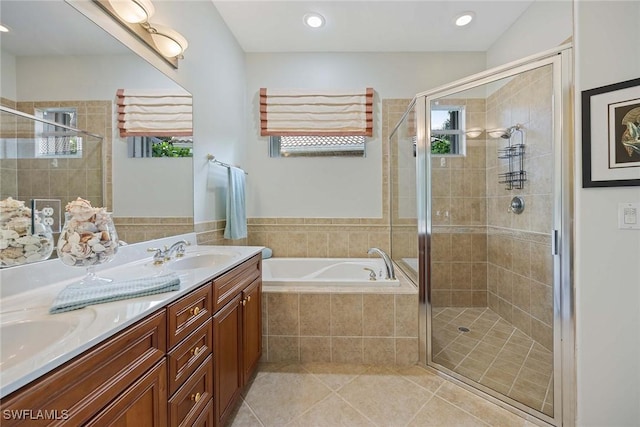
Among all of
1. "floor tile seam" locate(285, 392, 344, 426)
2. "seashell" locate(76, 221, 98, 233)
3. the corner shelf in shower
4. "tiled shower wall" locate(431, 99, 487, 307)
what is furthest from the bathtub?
"seashell" locate(76, 221, 98, 233)

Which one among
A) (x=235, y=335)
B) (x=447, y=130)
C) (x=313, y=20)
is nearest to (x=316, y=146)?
(x=313, y=20)

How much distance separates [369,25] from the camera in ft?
8.03

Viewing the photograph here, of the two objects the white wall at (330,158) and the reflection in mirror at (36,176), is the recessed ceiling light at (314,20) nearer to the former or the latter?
the white wall at (330,158)

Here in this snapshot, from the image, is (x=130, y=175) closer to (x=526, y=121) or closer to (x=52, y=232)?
(x=52, y=232)

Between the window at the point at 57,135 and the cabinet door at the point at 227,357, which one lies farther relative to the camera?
the cabinet door at the point at 227,357

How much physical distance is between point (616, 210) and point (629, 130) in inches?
14.3

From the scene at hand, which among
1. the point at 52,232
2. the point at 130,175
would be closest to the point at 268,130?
the point at 130,175

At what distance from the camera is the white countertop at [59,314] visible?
50 cm

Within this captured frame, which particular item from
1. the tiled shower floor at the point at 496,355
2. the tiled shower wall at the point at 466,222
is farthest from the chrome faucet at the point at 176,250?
the tiled shower wall at the point at 466,222

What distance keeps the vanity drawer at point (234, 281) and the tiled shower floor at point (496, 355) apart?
137 cm

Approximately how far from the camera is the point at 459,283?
2484 millimetres

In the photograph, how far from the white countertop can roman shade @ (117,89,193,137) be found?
2.32 feet

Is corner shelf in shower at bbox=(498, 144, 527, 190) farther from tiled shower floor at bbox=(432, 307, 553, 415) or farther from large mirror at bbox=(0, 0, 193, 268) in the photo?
large mirror at bbox=(0, 0, 193, 268)

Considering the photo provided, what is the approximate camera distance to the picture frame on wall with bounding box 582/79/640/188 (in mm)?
Answer: 1152
